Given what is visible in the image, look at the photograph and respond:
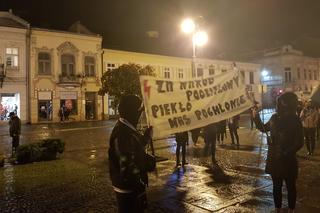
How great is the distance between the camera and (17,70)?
116ft

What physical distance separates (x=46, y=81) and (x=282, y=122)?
34239mm

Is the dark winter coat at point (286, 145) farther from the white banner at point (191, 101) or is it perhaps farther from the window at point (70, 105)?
the window at point (70, 105)

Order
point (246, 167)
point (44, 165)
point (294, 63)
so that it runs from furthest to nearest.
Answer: point (294, 63) < point (44, 165) < point (246, 167)

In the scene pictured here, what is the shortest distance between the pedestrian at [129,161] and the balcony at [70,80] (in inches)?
1373

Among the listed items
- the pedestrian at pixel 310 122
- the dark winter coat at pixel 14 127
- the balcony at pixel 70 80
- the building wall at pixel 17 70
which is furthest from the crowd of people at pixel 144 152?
the balcony at pixel 70 80

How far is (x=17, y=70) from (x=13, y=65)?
60 cm

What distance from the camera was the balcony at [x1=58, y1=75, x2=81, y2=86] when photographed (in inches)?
1473

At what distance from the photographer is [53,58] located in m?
37.4

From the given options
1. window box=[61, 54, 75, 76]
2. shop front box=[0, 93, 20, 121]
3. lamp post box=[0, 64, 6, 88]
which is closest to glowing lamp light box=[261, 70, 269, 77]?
window box=[61, 54, 75, 76]

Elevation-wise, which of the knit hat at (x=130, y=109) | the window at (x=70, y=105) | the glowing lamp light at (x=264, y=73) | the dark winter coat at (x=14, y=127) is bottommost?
the dark winter coat at (x=14, y=127)

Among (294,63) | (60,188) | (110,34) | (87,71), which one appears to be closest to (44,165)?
(60,188)

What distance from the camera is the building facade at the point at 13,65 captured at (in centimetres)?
3434

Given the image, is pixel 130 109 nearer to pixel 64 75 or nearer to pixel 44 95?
pixel 44 95

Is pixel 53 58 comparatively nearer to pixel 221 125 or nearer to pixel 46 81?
pixel 46 81
